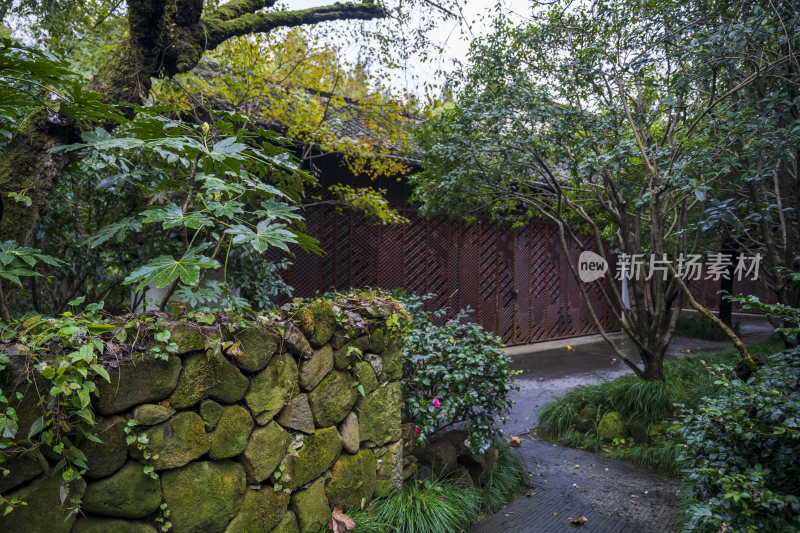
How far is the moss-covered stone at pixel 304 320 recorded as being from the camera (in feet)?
7.82

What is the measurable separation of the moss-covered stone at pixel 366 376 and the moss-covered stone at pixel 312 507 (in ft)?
1.82

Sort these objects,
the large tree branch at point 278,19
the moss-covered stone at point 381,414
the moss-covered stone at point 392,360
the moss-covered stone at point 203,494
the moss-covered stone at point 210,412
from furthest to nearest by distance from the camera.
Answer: the large tree branch at point 278,19
the moss-covered stone at point 392,360
the moss-covered stone at point 381,414
the moss-covered stone at point 210,412
the moss-covered stone at point 203,494

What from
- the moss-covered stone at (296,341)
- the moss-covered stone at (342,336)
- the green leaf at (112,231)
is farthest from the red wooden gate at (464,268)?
the green leaf at (112,231)

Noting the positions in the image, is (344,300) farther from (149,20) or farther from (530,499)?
(149,20)

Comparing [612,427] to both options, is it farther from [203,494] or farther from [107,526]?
[107,526]

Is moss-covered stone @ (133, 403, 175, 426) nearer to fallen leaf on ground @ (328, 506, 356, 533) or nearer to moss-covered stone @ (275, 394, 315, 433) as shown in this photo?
moss-covered stone @ (275, 394, 315, 433)

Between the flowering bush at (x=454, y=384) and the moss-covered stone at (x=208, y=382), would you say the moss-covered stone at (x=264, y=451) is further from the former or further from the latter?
the flowering bush at (x=454, y=384)

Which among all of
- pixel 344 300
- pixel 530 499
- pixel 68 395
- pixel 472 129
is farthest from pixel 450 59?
pixel 68 395

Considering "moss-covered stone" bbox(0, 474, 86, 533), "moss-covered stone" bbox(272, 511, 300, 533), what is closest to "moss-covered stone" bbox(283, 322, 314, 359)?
"moss-covered stone" bbox(272, 511, 300, 533)

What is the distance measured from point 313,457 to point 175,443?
29.9 inches

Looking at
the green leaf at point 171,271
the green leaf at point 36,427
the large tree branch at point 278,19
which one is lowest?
the green leaf at point 36,427

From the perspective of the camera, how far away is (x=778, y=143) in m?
3.03

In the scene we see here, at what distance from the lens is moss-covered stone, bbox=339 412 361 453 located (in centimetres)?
260

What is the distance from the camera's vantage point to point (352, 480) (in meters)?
2.60
